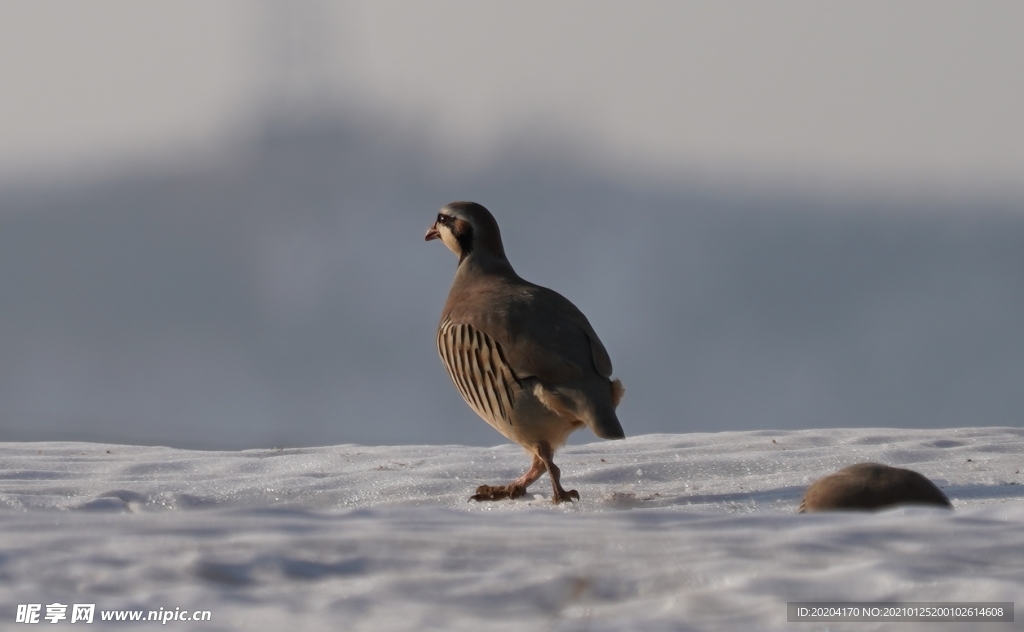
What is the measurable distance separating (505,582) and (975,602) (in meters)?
0.78

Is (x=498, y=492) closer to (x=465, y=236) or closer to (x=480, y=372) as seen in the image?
(x=480, y=372)

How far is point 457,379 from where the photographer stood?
14.8 feet

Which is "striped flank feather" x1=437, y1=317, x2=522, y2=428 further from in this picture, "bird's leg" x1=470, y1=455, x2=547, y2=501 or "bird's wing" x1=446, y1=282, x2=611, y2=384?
"bird's leg" x1=470, y1=455, x2=547, y2=501

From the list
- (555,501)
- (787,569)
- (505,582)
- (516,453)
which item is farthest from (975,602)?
(516,453)

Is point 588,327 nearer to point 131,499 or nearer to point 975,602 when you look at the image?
point 131,499

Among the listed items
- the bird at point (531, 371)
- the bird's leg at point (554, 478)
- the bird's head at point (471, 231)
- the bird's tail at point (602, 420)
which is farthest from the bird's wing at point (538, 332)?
the bird's head at point (471, 231)

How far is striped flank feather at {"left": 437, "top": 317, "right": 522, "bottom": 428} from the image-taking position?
4238 millimetres

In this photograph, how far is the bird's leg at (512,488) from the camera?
4.18 metres

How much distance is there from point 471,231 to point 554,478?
1394 mm

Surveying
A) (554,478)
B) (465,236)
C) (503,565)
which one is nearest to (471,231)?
(465,236)

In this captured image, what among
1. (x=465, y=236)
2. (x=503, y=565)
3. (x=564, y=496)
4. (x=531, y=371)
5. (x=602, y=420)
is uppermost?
(x=465, y=236)

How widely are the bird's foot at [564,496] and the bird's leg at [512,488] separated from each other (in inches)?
7.0

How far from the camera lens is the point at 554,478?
412cm

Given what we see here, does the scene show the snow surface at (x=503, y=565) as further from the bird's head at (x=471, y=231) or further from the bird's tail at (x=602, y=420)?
the bird's head at (x=471, y=231)
